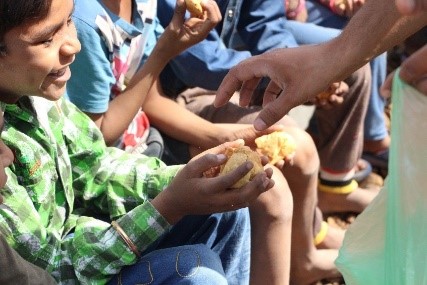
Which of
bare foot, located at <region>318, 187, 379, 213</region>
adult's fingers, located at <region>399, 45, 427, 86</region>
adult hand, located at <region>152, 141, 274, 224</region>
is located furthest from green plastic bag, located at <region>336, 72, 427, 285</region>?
bare foot, located at <region>318, 187, 379, 213</region>

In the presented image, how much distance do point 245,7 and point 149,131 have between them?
59cm

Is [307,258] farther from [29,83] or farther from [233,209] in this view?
[29,83]

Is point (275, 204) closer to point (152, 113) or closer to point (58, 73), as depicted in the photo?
point (152, 113)

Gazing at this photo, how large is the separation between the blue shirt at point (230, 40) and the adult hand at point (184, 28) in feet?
0.72

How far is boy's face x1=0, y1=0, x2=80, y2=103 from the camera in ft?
5.49

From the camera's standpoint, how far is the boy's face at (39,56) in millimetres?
1674

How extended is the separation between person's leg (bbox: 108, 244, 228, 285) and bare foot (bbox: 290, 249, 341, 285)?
29.4 inches

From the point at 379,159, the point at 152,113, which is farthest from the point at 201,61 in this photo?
the point at 379,159

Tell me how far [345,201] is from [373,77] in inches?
18.1

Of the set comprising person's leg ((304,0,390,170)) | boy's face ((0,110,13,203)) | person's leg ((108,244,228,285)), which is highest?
boy's face ((0,110,13,203))

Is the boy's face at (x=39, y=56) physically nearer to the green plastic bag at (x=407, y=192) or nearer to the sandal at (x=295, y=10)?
the green plastic bag at (x=407, y=192)

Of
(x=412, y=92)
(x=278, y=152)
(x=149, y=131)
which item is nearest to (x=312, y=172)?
(x=278, y=152)

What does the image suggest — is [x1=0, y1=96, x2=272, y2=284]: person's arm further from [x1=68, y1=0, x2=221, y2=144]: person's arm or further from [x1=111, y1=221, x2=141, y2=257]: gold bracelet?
[x1=68, y1=0, x2=221, y2=144]: person's arm

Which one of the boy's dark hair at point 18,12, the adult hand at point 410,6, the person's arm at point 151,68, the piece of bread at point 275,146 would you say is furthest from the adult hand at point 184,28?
the adult hand at point 410,6
